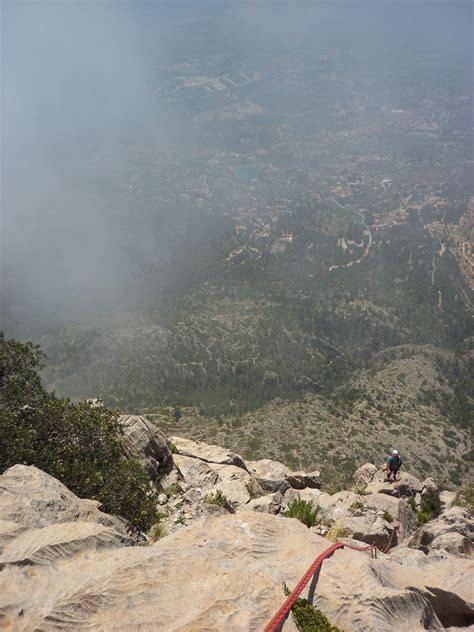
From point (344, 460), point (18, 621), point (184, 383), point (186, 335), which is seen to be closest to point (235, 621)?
point (18, 621)

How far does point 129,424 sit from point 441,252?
644 feet

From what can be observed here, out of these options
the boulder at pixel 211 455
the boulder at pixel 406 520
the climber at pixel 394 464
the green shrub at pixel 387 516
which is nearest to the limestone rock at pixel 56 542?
the green shrub at pixel 387 516

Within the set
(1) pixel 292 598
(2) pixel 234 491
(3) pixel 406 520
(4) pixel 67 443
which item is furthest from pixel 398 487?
(1) pixel 292 598

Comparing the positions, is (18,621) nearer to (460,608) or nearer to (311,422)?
(460,608)

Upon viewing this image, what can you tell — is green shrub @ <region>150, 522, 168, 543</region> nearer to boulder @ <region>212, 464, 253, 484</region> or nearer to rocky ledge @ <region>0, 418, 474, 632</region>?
rocky ledge @ <region>0, 418, 474, 632</region>

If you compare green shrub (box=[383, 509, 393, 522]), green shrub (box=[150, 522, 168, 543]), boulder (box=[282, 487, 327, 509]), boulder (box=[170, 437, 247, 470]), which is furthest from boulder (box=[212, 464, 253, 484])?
green shrub (box=[150, 522, 168, 543])

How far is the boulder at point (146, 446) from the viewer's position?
72.0 feet

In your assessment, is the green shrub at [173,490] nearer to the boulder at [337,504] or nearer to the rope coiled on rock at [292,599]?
the boulder at [337,504]

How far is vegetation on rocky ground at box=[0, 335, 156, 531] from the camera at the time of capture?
16.1m

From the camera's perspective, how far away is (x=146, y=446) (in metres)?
22.5

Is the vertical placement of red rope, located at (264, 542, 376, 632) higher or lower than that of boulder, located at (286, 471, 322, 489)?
higher

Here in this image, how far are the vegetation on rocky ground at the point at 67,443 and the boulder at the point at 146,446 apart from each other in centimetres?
95

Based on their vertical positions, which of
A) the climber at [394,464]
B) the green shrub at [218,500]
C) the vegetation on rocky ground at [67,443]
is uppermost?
the vegetation on rocky ground at [67,443]

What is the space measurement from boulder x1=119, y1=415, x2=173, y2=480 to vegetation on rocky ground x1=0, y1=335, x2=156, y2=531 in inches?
37.3
